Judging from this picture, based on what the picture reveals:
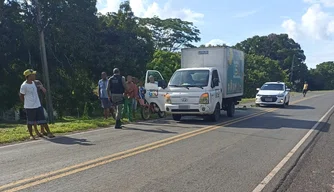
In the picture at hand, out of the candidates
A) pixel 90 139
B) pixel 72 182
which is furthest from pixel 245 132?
pixel 72 182

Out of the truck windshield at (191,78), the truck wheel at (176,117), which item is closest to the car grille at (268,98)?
the truck windshield at (191,78)

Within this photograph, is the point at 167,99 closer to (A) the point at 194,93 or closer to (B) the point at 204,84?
(A) the point at 194,93

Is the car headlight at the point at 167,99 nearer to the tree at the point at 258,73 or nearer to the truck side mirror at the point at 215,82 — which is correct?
the truck side mirror at the point at 215,82

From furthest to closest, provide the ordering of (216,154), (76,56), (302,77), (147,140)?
1. (302,77)
2. (76,56)
3. (147,140)
4. (216,154)

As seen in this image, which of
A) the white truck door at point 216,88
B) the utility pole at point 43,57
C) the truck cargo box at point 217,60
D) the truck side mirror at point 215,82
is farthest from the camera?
the utility pole at point 43,57

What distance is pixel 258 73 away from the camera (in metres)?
59.5

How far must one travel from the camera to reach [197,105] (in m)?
14.2

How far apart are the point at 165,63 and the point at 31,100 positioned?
24748 millimetres

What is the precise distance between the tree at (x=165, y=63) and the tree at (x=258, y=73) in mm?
22476

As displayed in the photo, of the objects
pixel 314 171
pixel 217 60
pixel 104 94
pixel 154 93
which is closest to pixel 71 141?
pixel 104 94

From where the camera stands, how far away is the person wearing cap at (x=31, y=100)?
10258mm

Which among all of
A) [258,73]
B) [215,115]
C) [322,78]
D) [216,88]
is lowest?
[215,115]

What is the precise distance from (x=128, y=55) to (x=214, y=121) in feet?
42.5

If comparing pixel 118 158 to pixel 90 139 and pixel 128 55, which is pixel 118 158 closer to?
pixel 90 139
